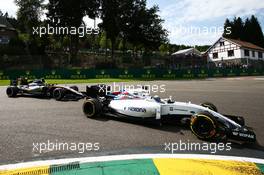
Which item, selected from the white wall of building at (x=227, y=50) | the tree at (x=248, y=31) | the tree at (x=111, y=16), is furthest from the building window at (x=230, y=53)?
the tree at (x=111, y=16)

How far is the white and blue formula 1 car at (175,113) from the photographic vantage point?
536 centimetres

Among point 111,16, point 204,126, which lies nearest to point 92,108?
point 204,126

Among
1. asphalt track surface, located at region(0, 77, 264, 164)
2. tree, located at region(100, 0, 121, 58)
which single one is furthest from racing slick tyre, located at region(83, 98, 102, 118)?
tree, located at region(100, 0, 121, 58)

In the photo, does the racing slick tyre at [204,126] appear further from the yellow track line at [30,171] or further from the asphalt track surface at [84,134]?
the yellow track line at [30,171]

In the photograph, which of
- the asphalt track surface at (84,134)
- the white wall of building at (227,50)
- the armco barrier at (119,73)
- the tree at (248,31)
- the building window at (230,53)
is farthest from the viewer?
the tree at (248,31)

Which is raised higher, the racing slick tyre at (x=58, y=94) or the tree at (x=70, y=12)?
the tree at (x=70, y=12)

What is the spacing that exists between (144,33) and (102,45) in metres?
41.5

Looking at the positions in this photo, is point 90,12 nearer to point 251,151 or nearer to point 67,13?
point 67,13

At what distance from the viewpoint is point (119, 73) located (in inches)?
1273
